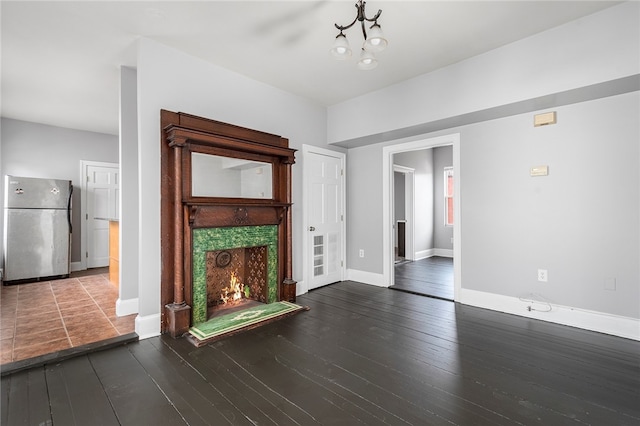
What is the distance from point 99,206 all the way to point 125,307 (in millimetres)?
3699

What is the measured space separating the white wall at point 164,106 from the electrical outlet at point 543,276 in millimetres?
3462

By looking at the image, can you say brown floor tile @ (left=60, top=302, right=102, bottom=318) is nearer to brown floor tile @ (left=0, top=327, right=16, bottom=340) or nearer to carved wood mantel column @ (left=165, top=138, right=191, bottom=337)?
brown floor tile @ (left=0, top=327, right=16, bottom=340)

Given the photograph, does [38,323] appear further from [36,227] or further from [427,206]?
[427,206]

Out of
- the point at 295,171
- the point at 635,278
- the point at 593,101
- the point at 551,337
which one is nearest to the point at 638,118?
the point at 593,101

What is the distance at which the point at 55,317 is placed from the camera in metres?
3.19

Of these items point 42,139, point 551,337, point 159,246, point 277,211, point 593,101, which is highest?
point 42,139

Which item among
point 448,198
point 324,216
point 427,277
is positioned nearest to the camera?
point 324,216

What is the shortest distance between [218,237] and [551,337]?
131 inches

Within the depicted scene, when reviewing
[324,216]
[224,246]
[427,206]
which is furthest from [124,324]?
[427,206]

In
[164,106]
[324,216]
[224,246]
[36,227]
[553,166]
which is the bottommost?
[224,246]

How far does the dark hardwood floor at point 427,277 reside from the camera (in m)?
4.23

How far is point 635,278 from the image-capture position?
267 centimetres

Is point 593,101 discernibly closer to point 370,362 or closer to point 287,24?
point 287,24

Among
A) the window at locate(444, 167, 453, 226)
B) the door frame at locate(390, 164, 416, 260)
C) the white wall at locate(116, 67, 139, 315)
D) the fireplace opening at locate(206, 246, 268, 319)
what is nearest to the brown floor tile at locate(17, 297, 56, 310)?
the white wall at locate(116, 67, 139, 315)
